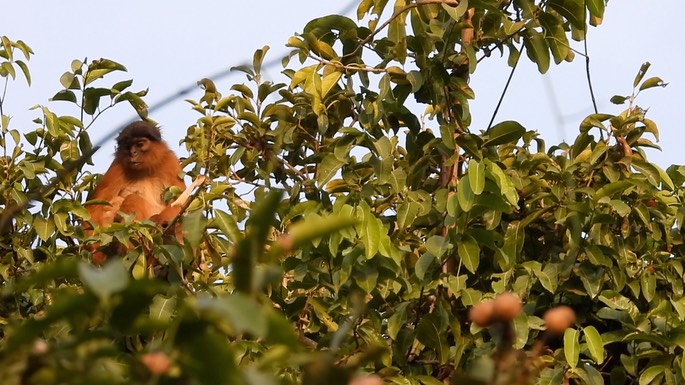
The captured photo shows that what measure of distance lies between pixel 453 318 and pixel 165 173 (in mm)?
4475

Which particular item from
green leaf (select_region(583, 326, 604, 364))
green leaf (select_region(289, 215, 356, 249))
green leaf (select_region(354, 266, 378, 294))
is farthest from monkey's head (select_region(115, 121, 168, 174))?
green leaf (select_region(289, 215, 356, 249))

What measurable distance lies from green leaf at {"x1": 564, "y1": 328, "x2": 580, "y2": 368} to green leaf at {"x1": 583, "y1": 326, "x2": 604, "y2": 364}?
0.19ft

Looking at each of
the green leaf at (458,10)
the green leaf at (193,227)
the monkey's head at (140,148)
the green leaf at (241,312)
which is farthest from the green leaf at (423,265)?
the monkey's head at (140,148)

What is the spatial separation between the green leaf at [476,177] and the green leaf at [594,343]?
64 cm

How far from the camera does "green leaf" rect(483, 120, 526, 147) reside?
4.06 m

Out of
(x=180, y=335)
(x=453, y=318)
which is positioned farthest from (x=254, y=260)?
(x=453, y=318)

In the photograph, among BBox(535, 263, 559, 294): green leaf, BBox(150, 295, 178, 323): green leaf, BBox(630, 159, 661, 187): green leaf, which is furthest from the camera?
BBox(630, 159, 661, 187): green leaf

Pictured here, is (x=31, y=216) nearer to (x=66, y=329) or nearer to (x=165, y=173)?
(x=66, y=329)

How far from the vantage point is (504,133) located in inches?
160

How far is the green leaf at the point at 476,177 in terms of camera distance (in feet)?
11.9

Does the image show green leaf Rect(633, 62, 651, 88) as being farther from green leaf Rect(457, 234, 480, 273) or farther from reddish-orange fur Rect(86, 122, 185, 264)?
reddish-orange fur Rect(86, 122, 185, 264)

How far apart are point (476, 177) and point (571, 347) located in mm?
655

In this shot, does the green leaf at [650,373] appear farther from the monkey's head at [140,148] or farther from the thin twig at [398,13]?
the monkey's head at [140,148]

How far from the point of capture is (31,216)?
15.1ft
